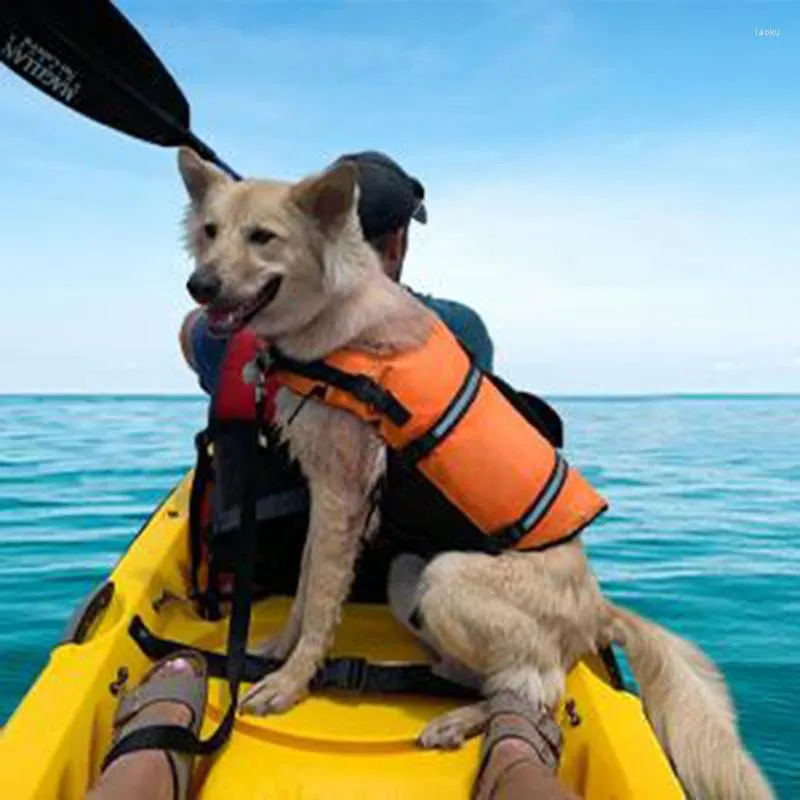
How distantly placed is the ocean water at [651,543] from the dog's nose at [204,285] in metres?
3.49

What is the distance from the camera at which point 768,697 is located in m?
5.55

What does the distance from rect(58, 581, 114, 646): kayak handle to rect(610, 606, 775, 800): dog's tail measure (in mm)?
1966

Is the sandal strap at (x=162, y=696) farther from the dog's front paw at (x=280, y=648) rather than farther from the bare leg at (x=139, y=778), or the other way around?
the dog's front paw at (x=280, y=648)

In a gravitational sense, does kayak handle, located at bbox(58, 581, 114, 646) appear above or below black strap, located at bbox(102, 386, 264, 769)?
below

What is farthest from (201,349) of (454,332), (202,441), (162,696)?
(162,696)

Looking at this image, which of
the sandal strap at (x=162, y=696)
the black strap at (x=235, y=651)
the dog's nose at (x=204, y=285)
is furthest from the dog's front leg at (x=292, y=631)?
the dog's nose at (x=204, y=285)

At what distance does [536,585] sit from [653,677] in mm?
605

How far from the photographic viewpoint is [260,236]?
2990 millimetres

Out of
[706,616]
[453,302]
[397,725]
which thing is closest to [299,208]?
[453,302]

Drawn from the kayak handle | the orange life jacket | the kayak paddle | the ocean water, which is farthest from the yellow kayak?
the kayak paddle

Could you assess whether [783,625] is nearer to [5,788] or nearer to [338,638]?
[338,638]

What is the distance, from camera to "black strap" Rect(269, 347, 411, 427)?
3.04 meters

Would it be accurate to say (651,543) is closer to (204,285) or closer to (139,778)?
(204,285)

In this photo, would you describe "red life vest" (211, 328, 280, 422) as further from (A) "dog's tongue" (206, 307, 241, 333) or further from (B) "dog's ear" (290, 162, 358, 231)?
(B) "dog's ear" (290, 162, 358, 231)
